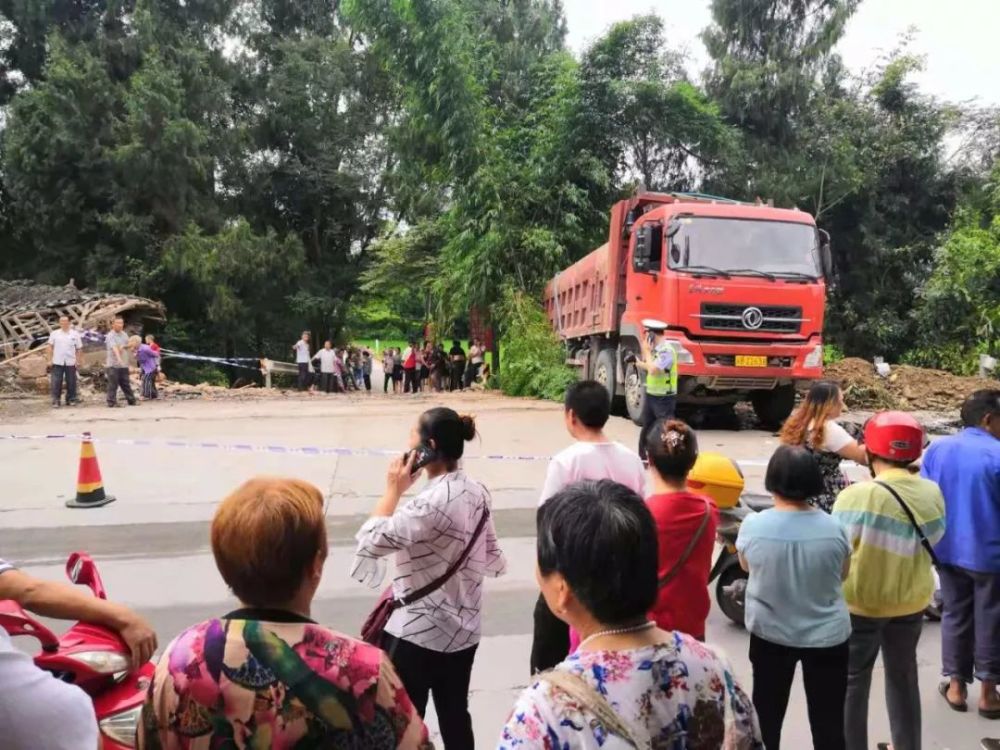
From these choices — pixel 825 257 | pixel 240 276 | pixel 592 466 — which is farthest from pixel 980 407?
pixel 240 276

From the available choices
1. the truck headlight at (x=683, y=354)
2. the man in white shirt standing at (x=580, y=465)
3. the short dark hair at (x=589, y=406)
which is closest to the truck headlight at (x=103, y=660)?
the man in white shirt standing at (x=580, y=465)

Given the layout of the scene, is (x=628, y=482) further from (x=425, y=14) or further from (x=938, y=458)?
(x=425, y=14)

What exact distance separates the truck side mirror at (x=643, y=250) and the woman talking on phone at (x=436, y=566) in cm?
844

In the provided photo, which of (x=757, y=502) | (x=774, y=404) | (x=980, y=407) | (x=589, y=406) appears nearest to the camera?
(x=589, y=406)

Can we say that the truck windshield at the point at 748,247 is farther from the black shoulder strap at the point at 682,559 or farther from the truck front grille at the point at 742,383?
the black shoulder strap at the point at 682,559

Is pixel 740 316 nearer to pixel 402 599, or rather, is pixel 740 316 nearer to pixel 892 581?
pixel 892 581

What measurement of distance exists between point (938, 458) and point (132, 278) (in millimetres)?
27840

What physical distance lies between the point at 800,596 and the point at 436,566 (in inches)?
48.5

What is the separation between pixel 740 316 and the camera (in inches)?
417

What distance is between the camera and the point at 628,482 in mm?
3166

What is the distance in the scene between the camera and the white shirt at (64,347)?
1491 centimetres

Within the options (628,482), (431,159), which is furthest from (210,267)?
(628,482)

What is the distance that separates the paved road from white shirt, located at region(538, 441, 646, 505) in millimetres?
1156

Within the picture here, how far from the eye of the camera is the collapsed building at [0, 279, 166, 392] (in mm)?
18141
